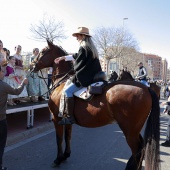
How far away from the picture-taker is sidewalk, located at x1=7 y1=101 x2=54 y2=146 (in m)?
6.25

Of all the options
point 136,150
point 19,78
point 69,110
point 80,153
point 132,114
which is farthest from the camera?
point 19,78

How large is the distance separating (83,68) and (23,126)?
14.0 ft

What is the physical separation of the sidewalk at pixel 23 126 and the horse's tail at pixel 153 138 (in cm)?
388

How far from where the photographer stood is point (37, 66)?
5305 millimetres

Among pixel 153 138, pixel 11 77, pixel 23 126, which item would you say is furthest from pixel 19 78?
pixel 153 138

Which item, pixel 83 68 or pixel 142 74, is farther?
pixel 142 74

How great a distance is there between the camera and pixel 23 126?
746 cm

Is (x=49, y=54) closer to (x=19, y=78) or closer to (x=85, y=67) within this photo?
(x=85, y=67)

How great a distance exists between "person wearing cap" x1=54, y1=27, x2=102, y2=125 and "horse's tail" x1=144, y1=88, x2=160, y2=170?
1205mm

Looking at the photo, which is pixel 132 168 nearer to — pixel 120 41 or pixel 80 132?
pixel 80 132

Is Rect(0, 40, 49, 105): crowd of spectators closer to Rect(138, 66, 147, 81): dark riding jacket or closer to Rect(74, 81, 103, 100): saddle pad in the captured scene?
Rect(74, 81, 103, 100): saddle pad

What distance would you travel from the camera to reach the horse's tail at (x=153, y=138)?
3.57 meters

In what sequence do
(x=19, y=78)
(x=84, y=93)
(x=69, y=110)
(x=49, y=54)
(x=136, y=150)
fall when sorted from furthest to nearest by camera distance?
(x=19, y=78) → (x=49, y=54) → (x=69, y=110) → (x=84, y=93) → (x=136, y=150)

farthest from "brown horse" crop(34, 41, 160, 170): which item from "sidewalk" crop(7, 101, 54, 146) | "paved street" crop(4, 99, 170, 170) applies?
"sidewalk" crop(7, 101, 54, 146)
